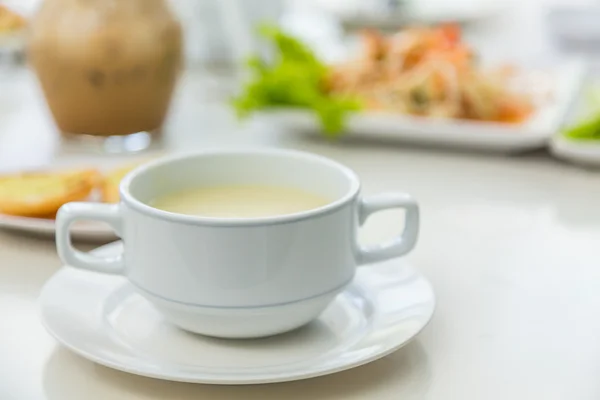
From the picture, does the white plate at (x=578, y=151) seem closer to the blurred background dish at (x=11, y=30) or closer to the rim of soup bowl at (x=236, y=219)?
the rim of soup bowl at (x=236, y=219)

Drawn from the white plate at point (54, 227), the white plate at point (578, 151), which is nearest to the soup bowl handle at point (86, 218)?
the white plate at point (54, 227)

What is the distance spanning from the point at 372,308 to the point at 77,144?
58cm

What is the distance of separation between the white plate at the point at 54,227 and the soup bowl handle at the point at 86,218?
0.48 feet

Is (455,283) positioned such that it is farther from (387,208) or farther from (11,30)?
(11,30)

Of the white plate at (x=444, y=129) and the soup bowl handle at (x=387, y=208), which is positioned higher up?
the soup bowl handle at (x=387, y=208)

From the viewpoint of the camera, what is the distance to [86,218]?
1.92 ft

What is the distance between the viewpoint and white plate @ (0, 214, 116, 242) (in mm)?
744

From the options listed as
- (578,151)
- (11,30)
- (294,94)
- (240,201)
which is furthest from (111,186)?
(11,30)

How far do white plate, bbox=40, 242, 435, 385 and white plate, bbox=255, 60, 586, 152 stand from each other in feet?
1.37

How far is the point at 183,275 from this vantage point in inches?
21.4

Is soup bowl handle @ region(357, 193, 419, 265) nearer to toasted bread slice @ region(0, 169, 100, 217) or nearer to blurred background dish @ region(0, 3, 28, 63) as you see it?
toasted bread slice @ region(0, 169, 100, 217)

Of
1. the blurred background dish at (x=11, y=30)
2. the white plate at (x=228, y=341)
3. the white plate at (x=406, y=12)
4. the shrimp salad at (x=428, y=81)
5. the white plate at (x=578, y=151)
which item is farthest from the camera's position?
the white plate at (x=406, y=12)

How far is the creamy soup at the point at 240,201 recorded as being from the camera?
62 centimetres

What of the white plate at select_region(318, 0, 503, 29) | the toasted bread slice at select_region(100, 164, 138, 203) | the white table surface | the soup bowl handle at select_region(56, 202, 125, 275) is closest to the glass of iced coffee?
the white table surface
